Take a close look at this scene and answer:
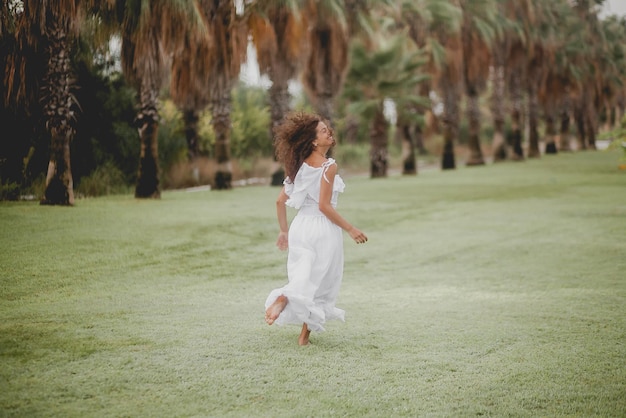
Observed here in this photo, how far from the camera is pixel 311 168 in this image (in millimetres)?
5324

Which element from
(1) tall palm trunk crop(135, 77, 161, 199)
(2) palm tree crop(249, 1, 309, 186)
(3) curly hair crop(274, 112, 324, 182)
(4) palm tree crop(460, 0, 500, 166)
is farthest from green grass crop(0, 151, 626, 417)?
(4) palm tree crop(460, 0, 500, 166)

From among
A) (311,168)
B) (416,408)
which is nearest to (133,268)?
(311,168)

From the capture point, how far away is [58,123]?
13.0 m

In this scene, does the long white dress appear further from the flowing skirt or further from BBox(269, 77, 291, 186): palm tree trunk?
BBox(269, 77, 291, 186): palm tree trunk

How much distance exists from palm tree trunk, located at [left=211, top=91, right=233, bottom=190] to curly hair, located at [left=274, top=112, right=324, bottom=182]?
15328 millimetres

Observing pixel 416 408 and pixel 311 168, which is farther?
pixel 311 168

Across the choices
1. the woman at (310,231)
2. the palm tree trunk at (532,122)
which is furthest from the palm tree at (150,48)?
the palm tree trunk at (532,122)

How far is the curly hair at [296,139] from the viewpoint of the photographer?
5379mm

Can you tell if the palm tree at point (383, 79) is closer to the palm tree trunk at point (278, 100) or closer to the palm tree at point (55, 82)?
the palm tree trunk at point (278, 100)

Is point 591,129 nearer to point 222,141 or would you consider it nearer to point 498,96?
point 498,96

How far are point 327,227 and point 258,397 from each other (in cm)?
156

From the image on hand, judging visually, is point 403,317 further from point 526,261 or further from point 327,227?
point 526,261

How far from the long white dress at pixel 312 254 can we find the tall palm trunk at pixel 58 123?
8.72 meters

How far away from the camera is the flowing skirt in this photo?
16.6 feet
